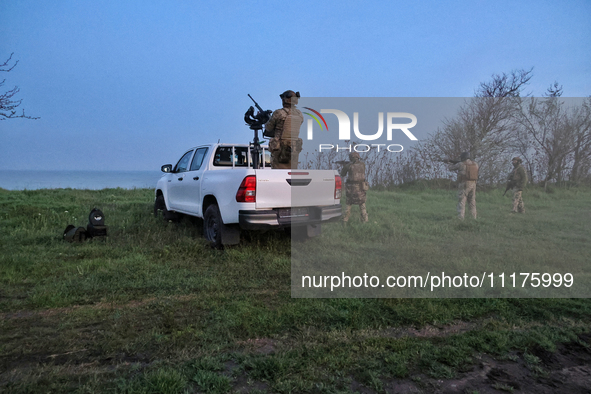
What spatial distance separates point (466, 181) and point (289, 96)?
16.3 feet

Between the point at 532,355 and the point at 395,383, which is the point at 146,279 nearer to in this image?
the point at 395,383

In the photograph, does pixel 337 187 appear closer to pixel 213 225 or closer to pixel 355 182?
pixel 355 182

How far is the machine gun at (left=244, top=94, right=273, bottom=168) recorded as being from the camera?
823 centimetres

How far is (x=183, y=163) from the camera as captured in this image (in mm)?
9203

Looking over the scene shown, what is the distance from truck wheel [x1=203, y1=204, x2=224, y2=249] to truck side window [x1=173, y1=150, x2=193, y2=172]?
2.06 meters

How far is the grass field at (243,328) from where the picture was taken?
8.94 feet

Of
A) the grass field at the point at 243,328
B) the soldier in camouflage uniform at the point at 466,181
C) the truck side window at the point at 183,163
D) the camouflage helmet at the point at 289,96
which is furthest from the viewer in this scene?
the soldier in camouflage uniform at the point at 466,181

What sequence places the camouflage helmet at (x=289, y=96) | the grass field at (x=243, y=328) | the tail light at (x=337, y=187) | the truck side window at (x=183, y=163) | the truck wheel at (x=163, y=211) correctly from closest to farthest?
1. the grass field at (x=243, y=328)
2. the tail light at (x=337, y=187)
3. the camouflage helmet at (x=289, y=96)
4. the truck side window at (x=183, y=163)
5. the truck wheel at (x=163, y=211)

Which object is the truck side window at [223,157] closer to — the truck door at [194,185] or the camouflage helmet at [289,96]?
the truck door at [194,185]

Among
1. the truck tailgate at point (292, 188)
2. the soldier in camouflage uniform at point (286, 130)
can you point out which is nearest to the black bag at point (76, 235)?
the truck tailgate at point (292, 188)

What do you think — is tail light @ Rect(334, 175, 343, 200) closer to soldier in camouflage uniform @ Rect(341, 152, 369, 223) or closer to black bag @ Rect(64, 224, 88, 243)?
soldier in camouflage uniform @ Rect(341, 152, 369, 223)

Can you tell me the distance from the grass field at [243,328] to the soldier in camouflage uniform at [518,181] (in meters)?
2.54

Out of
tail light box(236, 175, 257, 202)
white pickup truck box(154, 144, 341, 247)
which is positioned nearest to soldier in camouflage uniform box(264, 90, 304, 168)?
white pickup truck box(154, 144, 341, 247)

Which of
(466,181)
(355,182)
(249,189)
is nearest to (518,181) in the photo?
(466,181)
